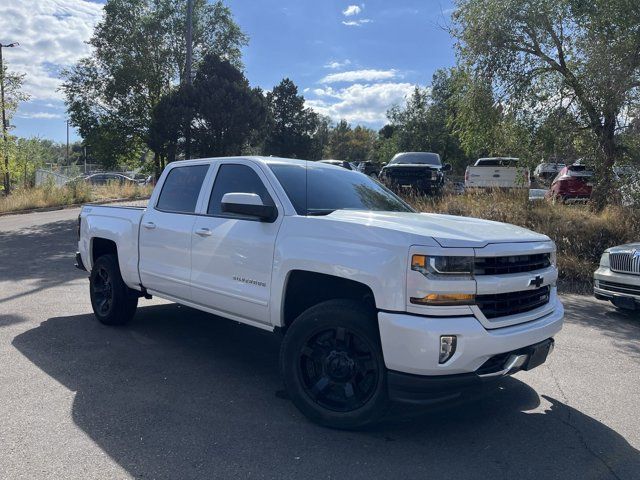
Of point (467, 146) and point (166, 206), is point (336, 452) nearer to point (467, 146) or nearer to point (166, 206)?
point (166, 206)

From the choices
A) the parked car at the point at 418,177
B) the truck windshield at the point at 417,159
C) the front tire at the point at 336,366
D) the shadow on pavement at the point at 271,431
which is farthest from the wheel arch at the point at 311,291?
the truck windshield at the point at 417,159

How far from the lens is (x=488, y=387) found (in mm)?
3549

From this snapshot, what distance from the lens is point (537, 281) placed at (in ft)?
12.6

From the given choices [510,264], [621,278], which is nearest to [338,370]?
[510,264]

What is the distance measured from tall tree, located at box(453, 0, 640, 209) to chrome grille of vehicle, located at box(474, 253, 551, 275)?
26.7 feet

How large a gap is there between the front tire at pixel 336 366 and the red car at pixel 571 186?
992 centimetres

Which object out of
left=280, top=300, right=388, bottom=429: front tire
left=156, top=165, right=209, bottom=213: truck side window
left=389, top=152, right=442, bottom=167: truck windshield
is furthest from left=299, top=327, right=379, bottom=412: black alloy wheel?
left=389, top=152, right=442, bottom=167: truck windshield

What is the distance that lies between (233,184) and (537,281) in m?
2.71

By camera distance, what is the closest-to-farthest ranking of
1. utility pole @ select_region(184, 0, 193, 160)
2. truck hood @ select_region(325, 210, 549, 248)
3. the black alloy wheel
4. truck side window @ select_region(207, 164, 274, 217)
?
1. truck hood @ select_region(325, 210, 549, 248)
2. the black alloy wheel
3. truck side window @ select_region(207, 164, 274, 217)
4. utility pole @ select_region(184, 0, 193, 160)

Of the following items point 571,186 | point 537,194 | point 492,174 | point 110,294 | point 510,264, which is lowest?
point 110,294

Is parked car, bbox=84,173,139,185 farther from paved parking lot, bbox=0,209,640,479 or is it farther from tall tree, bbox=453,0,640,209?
paved parking lot, bbox=0,209,640,479

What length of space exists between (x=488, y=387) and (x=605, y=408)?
138cm

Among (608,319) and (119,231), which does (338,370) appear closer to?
(119,231)

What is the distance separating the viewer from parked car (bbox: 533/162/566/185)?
40.9 ft
